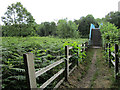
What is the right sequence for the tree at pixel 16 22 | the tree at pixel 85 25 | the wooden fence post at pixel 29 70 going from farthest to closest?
the tree at pixel 85 25, the tree at pixel 16 22, the wooden fence post at pixel 29 70

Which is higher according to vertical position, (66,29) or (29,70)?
(66,29)

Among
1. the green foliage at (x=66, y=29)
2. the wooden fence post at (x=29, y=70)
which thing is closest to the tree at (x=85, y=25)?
the green foliage at (x=66, y=29)

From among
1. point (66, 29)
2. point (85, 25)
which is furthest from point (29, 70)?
point (85, 25)

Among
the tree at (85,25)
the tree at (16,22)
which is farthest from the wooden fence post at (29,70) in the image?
the tree at (85,25)

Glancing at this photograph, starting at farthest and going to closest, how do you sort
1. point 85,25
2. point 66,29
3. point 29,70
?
point 85,25, point 66,29, point 29,70

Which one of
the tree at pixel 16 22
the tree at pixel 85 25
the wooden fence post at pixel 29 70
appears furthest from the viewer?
the tree at pixel 85 25

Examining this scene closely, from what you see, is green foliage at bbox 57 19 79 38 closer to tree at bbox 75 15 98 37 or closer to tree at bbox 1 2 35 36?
tree at bbox 1 2 35 36

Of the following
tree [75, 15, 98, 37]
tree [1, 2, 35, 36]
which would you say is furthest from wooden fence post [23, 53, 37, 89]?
tree [75, 15, 98, 37]

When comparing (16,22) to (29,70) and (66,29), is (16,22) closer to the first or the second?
(66,29)

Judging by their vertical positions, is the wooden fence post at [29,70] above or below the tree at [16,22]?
below

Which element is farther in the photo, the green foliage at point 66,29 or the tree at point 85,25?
the tree at point 85,25

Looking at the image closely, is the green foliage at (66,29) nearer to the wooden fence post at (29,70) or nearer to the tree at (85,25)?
the wooden fence post at (29,70)

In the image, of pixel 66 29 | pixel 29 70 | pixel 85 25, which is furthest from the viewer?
pixel 85 25

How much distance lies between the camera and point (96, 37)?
19062 millimetres
